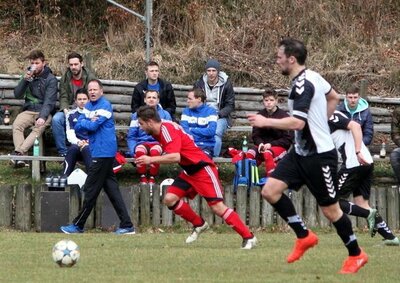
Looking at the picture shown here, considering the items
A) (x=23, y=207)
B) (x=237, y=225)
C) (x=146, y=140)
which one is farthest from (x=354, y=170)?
(x=23, y=207)

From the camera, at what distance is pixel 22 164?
1889 centimetres

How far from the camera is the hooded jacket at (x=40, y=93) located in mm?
18031

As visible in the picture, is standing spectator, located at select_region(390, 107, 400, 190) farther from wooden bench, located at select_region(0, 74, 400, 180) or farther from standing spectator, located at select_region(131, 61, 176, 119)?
standing spectator, located at select_region(131, 61, 176, 119)

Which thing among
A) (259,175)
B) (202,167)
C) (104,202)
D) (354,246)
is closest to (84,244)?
(202,167)

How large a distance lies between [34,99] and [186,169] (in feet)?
20.0

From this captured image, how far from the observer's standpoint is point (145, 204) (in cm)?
1611

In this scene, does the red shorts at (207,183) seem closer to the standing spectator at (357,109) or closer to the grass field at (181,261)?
the grass field at (181,261)

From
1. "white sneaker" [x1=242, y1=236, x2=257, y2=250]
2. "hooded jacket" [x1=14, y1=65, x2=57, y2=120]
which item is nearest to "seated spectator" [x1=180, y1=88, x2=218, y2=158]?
"hooded jacket" [x1=14, y1=65, x2=57, y2=120]

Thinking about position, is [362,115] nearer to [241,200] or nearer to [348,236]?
[241,200]

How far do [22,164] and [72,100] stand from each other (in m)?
1.55

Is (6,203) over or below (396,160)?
below

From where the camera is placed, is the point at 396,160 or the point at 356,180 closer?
the point at 356,180

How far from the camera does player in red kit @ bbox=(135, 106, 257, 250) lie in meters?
12.4

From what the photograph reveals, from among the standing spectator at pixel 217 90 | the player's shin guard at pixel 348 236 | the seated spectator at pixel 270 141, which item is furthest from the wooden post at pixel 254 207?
the player's shin guard at pixel 348 236
